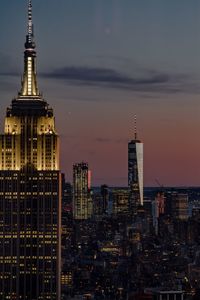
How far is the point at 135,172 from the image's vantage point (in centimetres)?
1205

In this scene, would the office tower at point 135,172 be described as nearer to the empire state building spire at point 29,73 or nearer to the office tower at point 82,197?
the office tower at point 82,197

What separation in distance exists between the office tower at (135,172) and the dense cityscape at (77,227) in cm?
2

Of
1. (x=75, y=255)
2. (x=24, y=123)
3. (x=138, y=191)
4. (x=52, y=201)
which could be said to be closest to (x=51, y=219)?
(x=52, y=201)

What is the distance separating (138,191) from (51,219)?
18.8ft

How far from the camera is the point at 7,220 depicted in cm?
880

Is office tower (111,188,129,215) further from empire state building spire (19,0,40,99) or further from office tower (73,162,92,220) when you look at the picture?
empire state building spire (19,0,40,99)

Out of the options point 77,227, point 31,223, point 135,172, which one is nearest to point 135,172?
point 135,172

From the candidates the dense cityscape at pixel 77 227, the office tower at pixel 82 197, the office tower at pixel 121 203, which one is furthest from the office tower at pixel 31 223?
the office tower at pixel 121 203

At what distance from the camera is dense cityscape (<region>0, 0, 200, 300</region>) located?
8789 mm

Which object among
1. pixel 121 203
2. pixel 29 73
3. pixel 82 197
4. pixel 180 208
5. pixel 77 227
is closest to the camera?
pixel 29 73

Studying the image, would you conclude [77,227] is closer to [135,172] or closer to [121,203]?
[135,172]

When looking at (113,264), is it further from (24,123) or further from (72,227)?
(24,123)

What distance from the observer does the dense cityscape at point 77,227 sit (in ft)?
28.8

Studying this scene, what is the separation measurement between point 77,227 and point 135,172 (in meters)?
1.70
